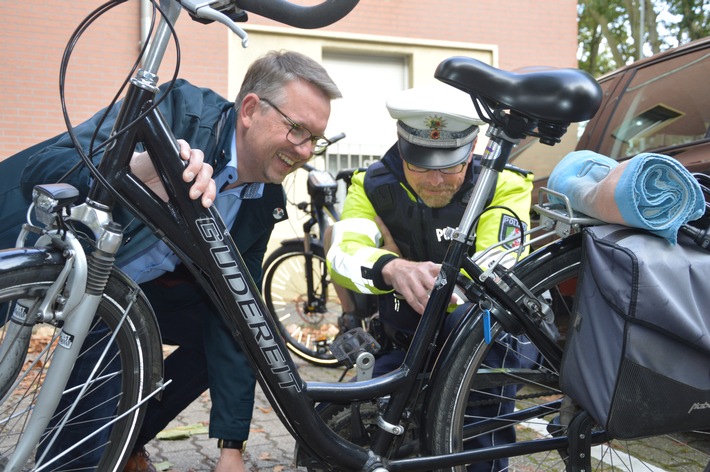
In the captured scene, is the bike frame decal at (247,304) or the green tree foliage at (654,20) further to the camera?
the green tree foliage at (654,20)

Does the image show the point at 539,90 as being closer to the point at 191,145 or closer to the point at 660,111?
the point at 191,145

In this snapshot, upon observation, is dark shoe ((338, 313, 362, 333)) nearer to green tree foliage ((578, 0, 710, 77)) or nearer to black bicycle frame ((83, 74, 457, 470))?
black bicycle frame ((83, 74, 457, 470))

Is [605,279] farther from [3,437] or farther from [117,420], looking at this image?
[3,437]

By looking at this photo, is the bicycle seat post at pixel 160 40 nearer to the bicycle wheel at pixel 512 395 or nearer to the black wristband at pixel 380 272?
the black wristband at pixel 380 272

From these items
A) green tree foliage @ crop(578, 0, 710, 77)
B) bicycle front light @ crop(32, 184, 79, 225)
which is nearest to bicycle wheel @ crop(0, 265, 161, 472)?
bicycle front light @ crop(32, 184, 79, 225)

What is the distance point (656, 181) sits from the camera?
1.89 metres

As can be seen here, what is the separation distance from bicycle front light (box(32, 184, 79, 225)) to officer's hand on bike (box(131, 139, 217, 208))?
0.23m

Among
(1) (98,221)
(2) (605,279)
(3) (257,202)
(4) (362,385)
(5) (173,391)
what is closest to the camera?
(1) (98,221)

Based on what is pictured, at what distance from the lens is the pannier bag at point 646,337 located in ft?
5.94

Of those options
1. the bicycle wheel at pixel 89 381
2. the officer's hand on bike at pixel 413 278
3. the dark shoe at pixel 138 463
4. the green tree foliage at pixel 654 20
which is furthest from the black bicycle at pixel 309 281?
the green tree foliage at pixel 654 20

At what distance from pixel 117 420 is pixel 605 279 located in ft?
4.20

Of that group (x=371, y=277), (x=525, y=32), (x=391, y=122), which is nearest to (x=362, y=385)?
(x=371, y=277)

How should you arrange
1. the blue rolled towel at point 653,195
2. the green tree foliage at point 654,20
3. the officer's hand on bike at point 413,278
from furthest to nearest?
→ the green tree foliage at point 654,20 → the officer's hand on bike at point 413,278 → the blue rolled towel at point 653,195

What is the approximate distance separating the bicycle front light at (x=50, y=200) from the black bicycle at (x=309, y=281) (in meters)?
3.06
